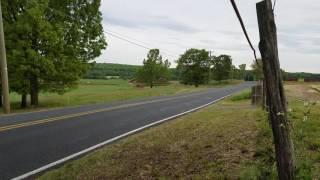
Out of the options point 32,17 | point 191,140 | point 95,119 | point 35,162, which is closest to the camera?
point 35,162

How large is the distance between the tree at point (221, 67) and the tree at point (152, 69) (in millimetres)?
31515

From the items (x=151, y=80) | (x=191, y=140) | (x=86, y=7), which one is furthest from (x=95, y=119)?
(x=151, y=80)

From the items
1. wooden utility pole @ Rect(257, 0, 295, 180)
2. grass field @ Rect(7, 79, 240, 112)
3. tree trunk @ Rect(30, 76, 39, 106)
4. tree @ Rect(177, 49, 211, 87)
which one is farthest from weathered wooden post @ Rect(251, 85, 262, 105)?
tree @ Rect(177, 49, 211, 87)

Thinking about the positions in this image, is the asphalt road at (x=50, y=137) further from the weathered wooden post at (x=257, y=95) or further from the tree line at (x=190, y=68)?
the tree line at (x=190, y=68)

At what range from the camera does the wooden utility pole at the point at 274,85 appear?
165 inches

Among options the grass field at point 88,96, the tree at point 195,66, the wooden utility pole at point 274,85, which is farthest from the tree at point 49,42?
the tree at point 195,66

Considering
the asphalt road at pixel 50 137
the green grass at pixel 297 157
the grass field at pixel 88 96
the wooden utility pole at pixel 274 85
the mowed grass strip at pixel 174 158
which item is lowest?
the grass field at pixel 88 96

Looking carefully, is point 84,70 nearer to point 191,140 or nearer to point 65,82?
point 65,82

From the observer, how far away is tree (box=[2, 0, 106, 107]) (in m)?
26.8

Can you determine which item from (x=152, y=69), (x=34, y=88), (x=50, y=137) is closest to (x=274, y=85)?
(x=50, y=137)

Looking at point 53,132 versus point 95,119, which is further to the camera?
point 95,119

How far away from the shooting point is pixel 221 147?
26.0 ft

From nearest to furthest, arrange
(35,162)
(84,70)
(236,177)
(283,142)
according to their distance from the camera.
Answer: (283,142) < (236,177) < (35,162) < (84,70)

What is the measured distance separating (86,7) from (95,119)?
617 inches
